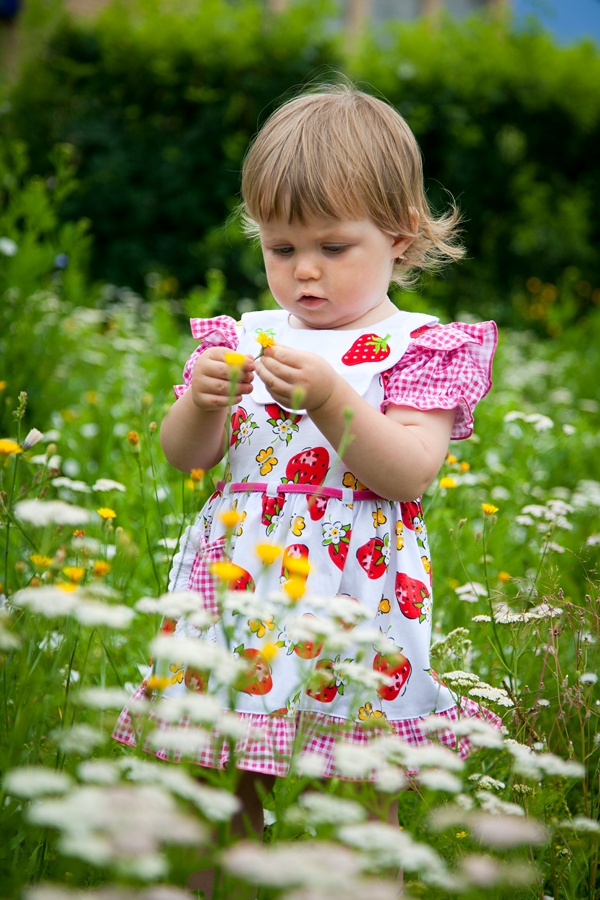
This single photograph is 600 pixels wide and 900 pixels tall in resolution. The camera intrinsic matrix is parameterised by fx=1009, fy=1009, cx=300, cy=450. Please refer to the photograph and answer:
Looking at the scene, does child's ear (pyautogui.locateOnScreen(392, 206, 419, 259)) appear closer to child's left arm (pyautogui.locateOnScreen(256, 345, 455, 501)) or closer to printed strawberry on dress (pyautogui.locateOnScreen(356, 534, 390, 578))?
child's left arm (pyautogui.locateOnScreen(256, 345, 455, 501))

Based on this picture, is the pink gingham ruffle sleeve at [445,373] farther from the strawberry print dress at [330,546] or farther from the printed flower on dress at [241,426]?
the printed flower on dress at [241,426]

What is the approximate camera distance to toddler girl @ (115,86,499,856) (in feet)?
5.39

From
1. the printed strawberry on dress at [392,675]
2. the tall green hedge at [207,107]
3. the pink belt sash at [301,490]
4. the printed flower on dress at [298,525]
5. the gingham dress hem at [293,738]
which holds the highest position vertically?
the tall green hedge at [207,107]

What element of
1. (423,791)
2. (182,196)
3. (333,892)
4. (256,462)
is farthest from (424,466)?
(182,196)

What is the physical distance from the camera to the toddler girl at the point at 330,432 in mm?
1643

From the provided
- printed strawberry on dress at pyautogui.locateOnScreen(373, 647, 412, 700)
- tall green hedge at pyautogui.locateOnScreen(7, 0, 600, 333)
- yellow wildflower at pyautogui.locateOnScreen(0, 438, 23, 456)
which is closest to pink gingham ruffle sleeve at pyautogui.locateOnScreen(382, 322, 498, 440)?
printed strawberry on dress at pyautogui.locateOnScreen(373, 647, 412, 700)

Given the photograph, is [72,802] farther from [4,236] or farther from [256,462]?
[4,236]

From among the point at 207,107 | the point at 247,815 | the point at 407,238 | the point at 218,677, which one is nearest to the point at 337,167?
the point at 407,238

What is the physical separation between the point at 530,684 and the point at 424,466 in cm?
71

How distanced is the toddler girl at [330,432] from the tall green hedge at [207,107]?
18.0ft

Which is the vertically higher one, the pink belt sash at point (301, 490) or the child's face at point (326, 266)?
the child's face at point (326, 266)

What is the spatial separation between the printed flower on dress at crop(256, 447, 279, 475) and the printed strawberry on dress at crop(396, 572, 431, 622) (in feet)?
A: 0.96

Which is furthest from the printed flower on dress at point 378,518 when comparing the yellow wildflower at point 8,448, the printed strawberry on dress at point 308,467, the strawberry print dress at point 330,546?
the yellow wildflower at point 8,448

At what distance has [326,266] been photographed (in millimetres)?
1769
